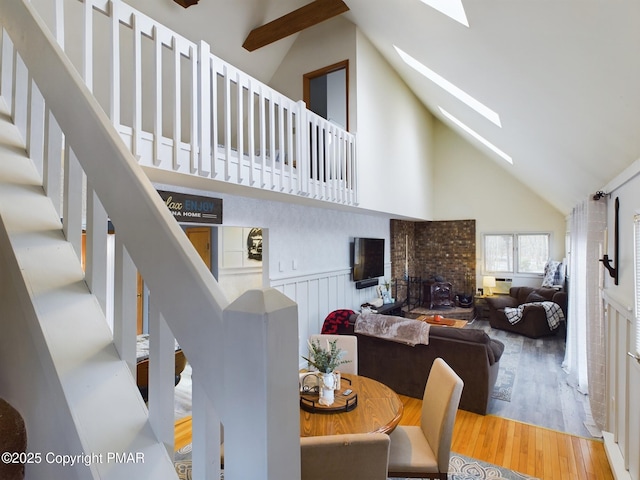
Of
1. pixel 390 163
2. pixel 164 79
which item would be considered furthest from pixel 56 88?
pixel 390 163

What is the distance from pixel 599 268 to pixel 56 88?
411cm

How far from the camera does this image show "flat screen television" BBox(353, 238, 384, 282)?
19.6 feet

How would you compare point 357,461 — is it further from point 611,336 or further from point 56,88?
point 611,336

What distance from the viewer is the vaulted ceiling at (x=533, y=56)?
1.40 meters

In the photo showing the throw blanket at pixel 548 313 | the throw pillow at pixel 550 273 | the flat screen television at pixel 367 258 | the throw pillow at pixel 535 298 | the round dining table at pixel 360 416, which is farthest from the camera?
the throw pillow at pixel 550 273

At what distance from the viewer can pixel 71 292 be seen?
0.85m

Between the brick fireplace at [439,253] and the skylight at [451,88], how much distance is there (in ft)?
12.9

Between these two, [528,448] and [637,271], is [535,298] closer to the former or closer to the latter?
[528,448]

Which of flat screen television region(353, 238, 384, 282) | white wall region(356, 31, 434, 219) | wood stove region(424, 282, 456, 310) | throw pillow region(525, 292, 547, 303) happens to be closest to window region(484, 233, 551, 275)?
wood stove region(424, 282, 456, 310)

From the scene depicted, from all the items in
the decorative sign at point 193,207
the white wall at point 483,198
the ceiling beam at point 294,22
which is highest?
the ceiling beam at point 294,22

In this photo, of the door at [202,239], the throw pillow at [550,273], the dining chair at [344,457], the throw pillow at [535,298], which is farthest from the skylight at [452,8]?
the throw pillow at [550,273]

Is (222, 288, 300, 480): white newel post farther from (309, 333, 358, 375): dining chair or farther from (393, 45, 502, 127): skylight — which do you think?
(393, 45, 502, 127): skylight

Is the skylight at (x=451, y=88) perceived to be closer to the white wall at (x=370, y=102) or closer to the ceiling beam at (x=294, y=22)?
the white wall at (x=370, y=102)

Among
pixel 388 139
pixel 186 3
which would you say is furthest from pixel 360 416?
pixel 388 139
